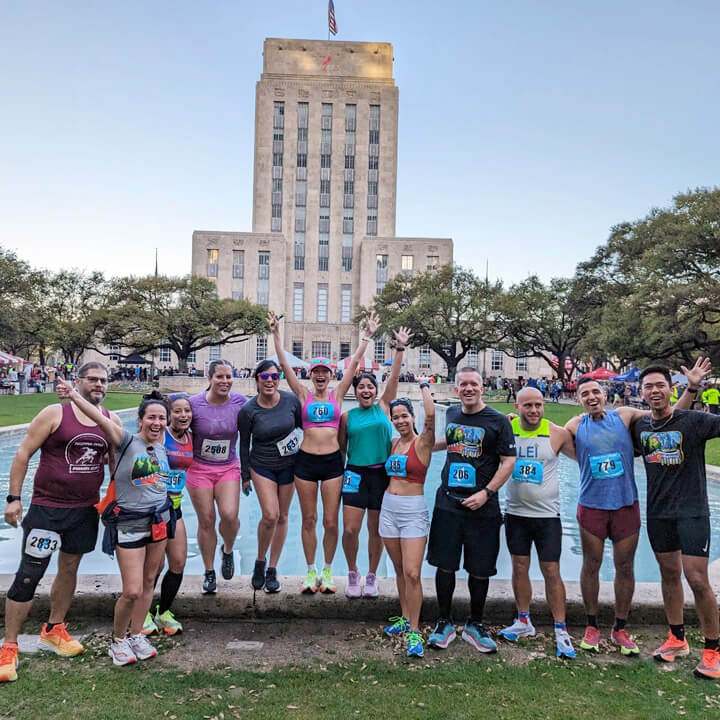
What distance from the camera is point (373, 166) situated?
68625 millimetres

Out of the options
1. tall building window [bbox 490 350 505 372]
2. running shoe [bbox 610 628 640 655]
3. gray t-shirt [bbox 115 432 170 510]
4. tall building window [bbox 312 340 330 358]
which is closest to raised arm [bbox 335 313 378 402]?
gray t-shirt [bbox 115 432 170 510]

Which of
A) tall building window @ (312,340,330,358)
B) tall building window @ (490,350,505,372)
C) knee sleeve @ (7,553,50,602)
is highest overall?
tall building window @ (312,340,330,358)

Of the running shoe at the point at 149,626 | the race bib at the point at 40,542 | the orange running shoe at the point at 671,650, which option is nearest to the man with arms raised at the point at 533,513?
the orange running shoe at the point at 671,650

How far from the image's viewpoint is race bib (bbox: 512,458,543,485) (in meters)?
4.11

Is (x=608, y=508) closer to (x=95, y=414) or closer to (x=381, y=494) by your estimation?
(x=381, y=494)

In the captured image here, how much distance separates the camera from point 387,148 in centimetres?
6844

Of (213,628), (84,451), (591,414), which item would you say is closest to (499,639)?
(591,414)

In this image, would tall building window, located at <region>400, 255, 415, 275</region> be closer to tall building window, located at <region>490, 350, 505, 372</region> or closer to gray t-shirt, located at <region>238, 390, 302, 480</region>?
tall building window, located at <region>490, 350, 505, 372</region>

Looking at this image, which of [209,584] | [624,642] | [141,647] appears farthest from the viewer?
[209,584]

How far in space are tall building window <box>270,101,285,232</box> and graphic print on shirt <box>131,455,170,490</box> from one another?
217ft

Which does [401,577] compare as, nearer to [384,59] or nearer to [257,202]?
[257,202]

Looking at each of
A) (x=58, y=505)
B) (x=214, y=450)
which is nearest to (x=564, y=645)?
(x=214, y=450)

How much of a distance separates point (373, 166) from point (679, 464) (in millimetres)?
69218

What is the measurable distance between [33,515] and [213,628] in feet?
5.21
